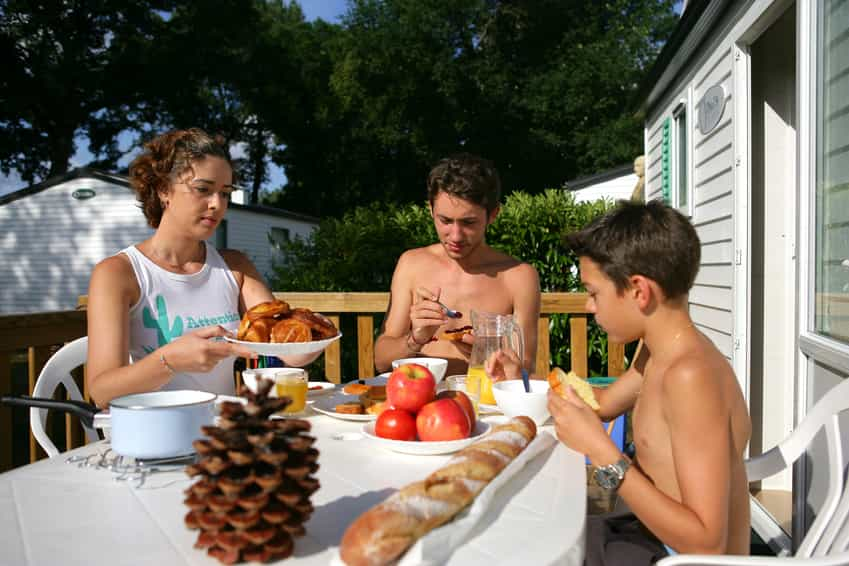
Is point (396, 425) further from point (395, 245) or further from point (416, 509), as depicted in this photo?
point (395, 245)

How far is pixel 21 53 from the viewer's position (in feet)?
68.8

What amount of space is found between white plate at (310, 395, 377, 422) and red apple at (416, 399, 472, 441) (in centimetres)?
34

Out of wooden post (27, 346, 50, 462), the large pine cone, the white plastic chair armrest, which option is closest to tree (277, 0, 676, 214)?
wooden post (27, 346, 50, 462)

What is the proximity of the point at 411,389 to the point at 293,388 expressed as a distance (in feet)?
1.65

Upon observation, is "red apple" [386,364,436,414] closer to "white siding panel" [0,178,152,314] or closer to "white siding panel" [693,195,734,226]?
"white siding panel" [693,195,734,226]

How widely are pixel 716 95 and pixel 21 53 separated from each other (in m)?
23.0

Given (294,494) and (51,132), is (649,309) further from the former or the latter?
(51,132)

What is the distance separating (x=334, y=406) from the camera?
212cm

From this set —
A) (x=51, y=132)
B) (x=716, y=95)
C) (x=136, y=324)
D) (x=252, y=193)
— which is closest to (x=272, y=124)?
(x=252, y=193)

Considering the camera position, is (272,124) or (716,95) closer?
(716,95)

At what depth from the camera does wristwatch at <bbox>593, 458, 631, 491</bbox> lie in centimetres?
150

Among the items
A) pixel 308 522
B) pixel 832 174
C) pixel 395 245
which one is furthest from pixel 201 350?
pixel 395 245

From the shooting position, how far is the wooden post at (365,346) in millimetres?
4039

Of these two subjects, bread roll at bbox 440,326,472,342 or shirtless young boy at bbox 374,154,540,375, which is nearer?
bread roll at bbox 440,326,472,342
